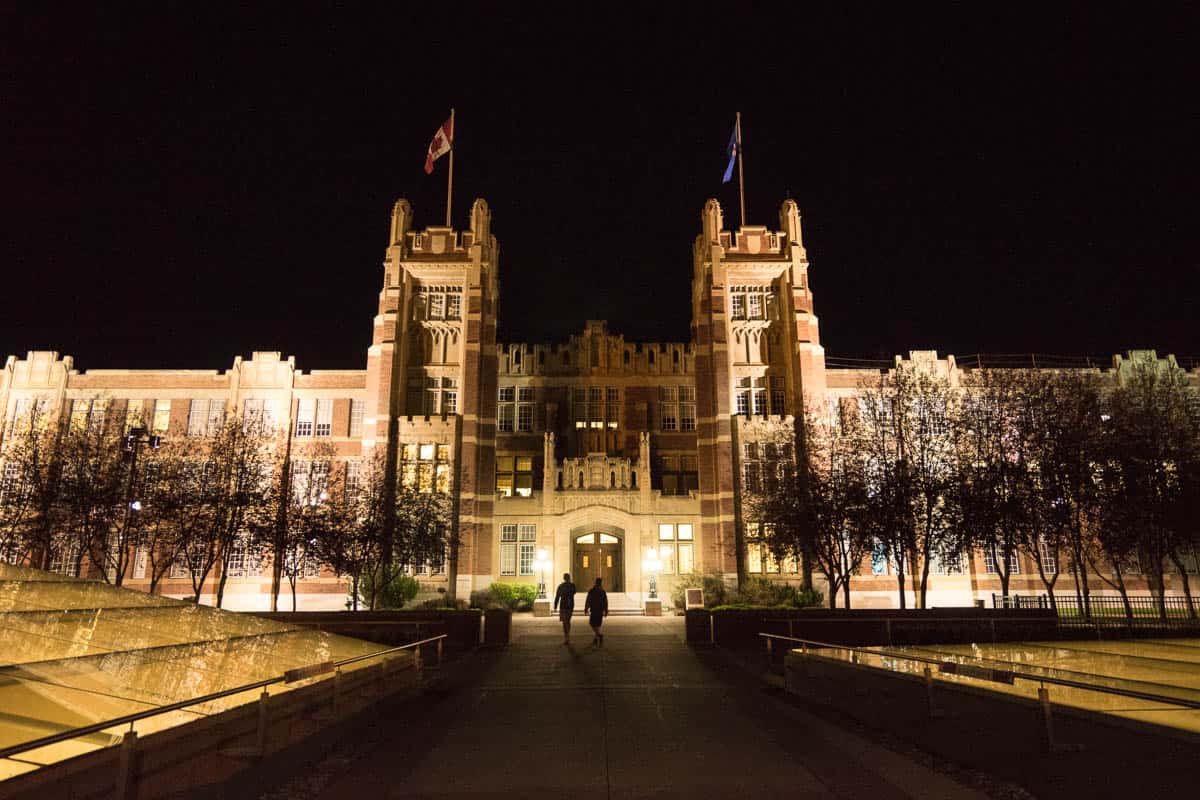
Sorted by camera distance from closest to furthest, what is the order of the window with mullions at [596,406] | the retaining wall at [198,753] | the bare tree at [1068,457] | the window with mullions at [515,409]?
the retaining wall at [198,753], the bare tree at [1068,457], the window with mullions at [596,406], the window with mullions at [515,409]

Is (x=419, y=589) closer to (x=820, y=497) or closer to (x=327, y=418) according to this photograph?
(x=327, y=418)

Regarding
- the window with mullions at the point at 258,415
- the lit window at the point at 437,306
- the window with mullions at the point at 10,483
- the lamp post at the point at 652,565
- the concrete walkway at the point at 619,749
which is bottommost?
the concrete walkway at the point at 619,749

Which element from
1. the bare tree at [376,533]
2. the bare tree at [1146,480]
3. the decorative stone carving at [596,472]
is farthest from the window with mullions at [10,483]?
the bare tree at [1146,480]

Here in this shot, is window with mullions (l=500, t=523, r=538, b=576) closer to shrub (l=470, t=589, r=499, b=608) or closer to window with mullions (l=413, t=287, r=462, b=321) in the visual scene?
shrub (l=470, t=589, r=499, b=608)

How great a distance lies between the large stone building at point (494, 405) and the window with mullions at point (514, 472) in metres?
0.23

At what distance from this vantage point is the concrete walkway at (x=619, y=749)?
7.59 meters

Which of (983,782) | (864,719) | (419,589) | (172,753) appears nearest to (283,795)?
(172,753)

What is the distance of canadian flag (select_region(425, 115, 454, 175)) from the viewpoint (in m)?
44.3

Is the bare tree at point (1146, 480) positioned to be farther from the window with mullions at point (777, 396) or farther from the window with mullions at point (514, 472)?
the window with mullions at point (514, 472)

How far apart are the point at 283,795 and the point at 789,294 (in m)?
44.3

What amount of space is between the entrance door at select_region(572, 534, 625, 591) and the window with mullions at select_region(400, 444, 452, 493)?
9.14 metres

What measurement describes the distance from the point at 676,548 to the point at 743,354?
41.9 feet

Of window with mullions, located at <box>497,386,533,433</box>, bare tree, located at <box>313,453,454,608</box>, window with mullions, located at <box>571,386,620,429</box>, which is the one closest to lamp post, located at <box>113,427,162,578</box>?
bare tree, located at <box>313,453,454,608</box>

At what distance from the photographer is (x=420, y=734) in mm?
10344
